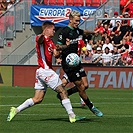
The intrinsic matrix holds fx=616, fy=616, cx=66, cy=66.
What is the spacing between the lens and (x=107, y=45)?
88.4 ft

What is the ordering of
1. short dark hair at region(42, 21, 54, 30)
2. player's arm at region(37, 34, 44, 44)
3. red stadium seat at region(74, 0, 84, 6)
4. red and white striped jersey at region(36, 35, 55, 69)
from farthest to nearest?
red stadium seat at region(74, 0, 84, 6) → red and white striped jersey at region(36, 35, 55, 69) → short dark hair at region(42, 21, 54, 30) → player's arm at region(37, 34, 44, 44)

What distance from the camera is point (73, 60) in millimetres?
13438

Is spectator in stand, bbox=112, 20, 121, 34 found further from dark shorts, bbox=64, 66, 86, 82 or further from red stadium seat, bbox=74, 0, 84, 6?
dark shorts, bbox=64, 66, 86, 82

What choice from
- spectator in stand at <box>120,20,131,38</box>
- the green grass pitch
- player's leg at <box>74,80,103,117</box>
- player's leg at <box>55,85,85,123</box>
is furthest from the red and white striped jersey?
spectator in stand at <box>120,20,131,38</box>

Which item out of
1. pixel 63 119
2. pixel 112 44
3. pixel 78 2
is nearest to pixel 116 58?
pixel 112 44

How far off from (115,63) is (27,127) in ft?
48.8

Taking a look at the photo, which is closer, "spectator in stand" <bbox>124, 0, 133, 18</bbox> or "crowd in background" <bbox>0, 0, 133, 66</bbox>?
"crowd in background" <bbox>0, 0, 133, 66</bbox>

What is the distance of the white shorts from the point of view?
40.4 ft

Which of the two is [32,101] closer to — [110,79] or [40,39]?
[40,39]

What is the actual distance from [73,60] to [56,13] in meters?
18.6

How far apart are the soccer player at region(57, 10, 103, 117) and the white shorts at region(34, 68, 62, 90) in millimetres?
560

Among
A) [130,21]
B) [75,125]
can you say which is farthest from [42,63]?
[130,21]

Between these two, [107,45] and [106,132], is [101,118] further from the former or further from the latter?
[107,45]

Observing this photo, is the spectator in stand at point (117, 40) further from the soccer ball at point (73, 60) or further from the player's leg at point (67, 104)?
the player's leg at point (67, 104)
